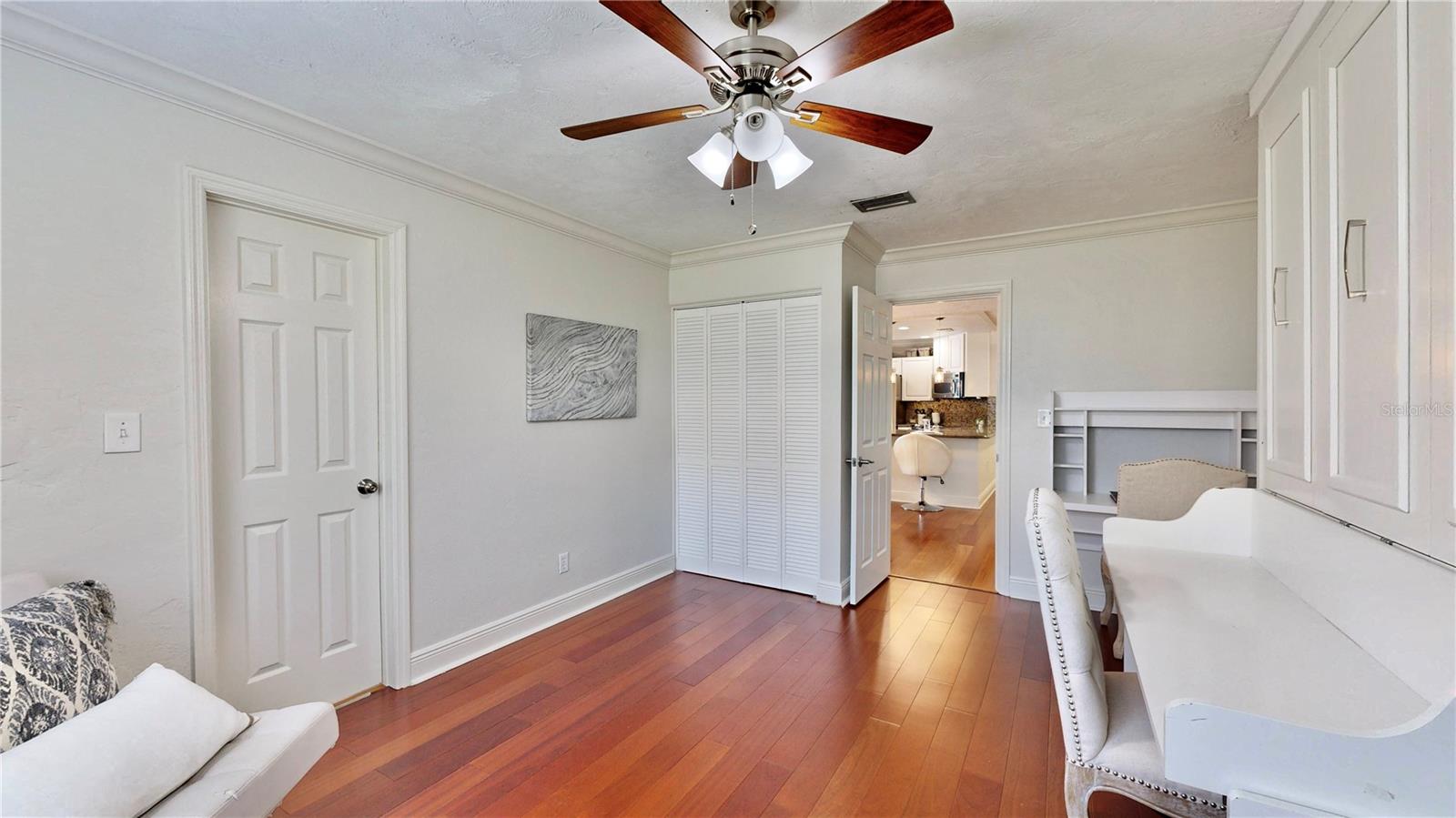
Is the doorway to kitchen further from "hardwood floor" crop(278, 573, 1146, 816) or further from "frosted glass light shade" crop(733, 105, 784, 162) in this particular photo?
"frosted glass light shade" crop(733, 105, 784, 162)

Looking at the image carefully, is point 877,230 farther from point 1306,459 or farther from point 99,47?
point 99,47

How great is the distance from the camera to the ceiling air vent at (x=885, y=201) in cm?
298

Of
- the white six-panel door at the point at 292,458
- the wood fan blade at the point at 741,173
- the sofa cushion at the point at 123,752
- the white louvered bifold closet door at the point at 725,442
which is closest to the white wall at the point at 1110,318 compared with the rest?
the white louvered bifold closet door at the point at 725,442

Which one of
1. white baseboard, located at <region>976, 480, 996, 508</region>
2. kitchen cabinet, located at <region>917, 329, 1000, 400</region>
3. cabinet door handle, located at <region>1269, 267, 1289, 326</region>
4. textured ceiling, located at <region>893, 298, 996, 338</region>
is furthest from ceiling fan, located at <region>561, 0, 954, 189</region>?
kitchen cabinet, located at <region>917, 329, 1000, 400</region>

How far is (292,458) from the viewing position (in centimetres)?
227

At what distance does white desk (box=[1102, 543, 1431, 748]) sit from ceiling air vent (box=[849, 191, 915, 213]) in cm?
206

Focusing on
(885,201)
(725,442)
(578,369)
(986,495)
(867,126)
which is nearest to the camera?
(867,126)

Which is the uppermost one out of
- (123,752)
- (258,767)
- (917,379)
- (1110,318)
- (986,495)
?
(1110,318)

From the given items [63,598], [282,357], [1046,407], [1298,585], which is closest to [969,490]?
[1046,407]

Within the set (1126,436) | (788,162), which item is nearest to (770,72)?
(788,162)

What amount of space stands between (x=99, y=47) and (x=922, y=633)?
402 cm

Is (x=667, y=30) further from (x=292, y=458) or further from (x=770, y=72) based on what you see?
(x=292, y=458)

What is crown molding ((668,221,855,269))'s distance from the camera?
352cm

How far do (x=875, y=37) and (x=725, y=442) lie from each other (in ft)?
9.78
